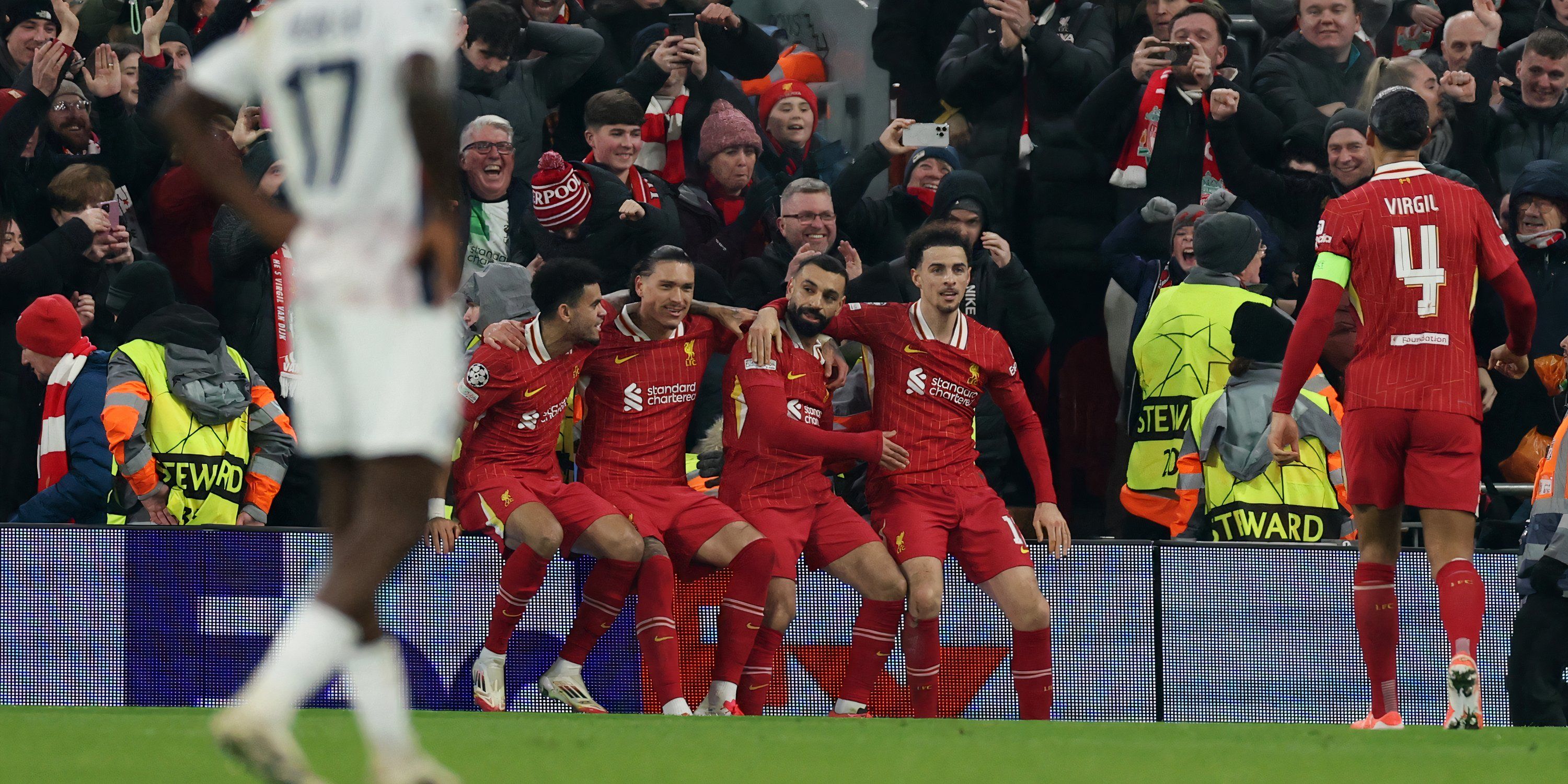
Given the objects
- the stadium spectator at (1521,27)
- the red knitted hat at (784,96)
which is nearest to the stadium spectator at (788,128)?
the red knitted hat at (784,96)

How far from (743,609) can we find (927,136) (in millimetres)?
3104

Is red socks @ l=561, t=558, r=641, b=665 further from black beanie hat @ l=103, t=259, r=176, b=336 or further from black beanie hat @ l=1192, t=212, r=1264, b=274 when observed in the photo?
black beanie hat @ l=1192, t=212, r=1264, b=274

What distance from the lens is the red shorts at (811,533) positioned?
7.45 metres

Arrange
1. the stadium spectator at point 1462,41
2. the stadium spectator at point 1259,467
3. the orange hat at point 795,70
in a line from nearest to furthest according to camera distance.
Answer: the stadium spectator at point 1259,467, the stadium spectator at point 1462,41, the orange hat at point 795,70

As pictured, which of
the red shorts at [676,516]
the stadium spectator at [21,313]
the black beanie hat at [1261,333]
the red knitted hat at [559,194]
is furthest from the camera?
the stadium spectator at [21,313]

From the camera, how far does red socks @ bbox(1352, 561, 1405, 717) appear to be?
6062 mm

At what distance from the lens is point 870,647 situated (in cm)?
735

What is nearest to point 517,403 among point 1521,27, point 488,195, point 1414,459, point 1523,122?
point 488,195

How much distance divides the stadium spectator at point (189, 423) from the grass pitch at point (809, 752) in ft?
6.93

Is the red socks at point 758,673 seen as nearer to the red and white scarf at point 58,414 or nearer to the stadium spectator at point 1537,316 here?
the red and white scarf at point 58,414

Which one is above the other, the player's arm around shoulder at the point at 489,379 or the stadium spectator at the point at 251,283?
the stadium spectator at the point at 251,283

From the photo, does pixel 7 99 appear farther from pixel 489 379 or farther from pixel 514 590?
pixel 514 590

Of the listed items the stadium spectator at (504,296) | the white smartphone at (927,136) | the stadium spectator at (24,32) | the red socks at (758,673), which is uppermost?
the stadium spectator at (24,32)

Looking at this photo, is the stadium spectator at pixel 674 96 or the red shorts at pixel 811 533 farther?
the stadium spectator at pixel 674 96
